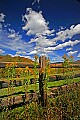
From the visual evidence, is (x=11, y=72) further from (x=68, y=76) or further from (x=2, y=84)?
(x=68, y=76)

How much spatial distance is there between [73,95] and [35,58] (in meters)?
1.61

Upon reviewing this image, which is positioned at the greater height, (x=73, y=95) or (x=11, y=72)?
(x=11, y=72)

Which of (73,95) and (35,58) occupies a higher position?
(35,58)

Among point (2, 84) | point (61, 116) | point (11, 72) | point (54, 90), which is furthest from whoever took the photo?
point (54, 90)

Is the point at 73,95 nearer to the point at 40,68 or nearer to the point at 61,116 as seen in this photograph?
the point at 40,68

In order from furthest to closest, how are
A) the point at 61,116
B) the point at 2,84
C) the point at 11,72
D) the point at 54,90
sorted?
1. the point at 54,90
2. the point at 2,84
3. the point at 61,116
4. the point at 11,72

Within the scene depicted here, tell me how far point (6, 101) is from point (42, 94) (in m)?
1.13

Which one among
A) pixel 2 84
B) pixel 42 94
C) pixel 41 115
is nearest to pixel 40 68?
pixel 42 94

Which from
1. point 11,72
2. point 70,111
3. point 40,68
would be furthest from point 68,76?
point 11,72

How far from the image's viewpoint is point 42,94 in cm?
478

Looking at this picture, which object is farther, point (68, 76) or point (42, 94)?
point (68, 76)

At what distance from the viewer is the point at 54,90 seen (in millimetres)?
5527

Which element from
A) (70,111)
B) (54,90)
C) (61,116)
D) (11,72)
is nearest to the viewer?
(11,72)

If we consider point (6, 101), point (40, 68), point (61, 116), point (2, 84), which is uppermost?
point (40, 68)
